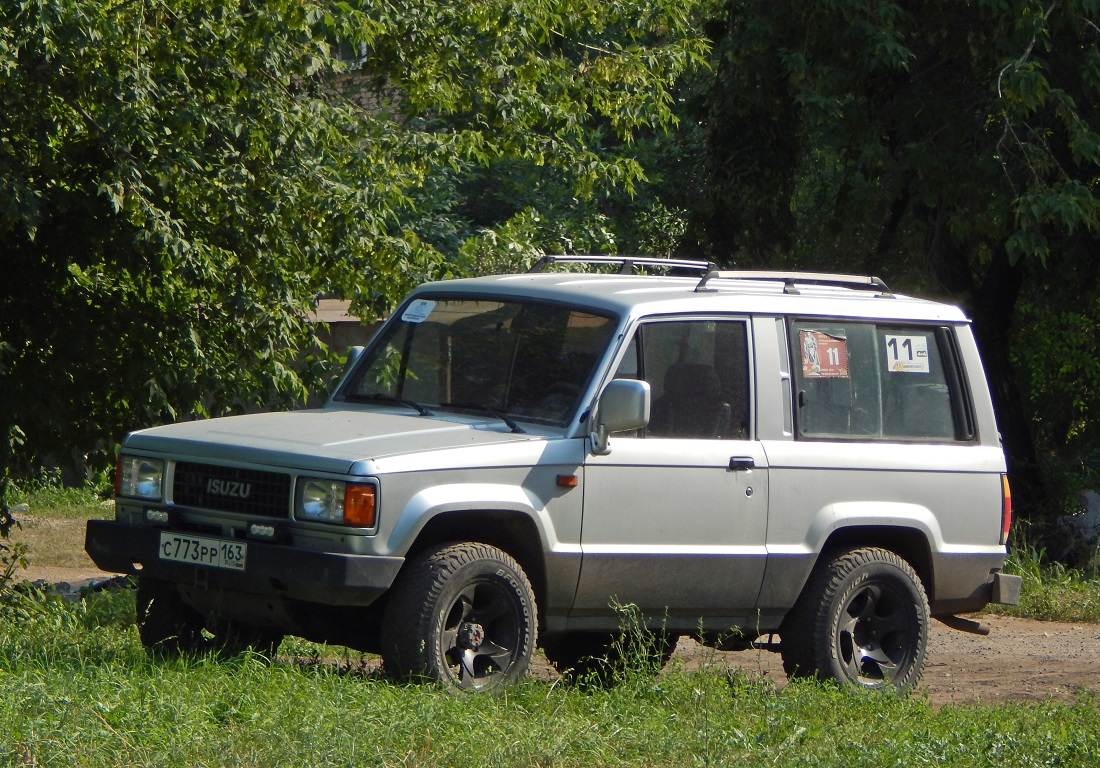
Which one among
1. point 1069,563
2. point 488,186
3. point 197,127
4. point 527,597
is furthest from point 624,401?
point 488,186

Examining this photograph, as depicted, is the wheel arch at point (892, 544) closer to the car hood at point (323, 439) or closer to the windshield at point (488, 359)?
the windshield at point (488, 359)

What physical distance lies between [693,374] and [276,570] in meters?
2.03

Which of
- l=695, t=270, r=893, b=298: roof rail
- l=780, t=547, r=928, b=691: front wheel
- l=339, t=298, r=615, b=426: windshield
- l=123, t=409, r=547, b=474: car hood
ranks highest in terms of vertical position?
l=695, t=270, r=893, b=298: roof rail

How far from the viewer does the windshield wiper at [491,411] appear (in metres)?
6.14

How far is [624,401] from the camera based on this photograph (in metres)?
5.94

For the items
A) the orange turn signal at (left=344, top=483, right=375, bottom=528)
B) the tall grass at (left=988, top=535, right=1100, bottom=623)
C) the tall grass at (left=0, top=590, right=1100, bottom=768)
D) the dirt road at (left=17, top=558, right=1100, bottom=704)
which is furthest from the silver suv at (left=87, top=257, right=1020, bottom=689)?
the tall grass at (left=988, top=535, right=1100, bottom=623)

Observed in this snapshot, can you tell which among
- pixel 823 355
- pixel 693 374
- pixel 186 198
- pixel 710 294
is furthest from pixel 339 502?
pixel 186 198

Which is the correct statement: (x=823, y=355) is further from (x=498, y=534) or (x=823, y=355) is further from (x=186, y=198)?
(x=186, y=198)

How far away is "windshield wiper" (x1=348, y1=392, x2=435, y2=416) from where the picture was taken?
6488mm

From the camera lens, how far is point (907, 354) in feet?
23.4

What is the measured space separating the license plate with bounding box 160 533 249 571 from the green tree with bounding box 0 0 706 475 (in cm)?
277

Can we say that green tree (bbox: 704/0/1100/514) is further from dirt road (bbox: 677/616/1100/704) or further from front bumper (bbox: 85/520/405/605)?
front bumper (bbox: 85/520/405/605)

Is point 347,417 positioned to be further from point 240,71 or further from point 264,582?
point 240,71

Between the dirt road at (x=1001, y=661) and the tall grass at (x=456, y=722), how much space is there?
0.74m
